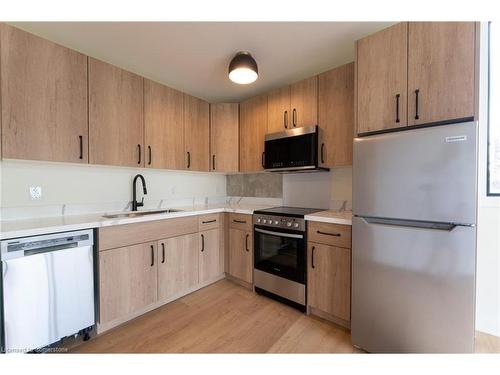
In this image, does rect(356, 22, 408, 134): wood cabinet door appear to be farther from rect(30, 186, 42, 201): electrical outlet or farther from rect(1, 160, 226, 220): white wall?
rect(30, 186, 42, 201): electrical outlet

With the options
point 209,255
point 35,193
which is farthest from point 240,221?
point 35,193

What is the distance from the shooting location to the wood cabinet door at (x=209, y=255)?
2389 mm

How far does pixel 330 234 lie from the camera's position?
1790mm

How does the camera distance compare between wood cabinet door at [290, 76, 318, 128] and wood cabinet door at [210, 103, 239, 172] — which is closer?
wood cabinet door at [290, 76, 318, 128]

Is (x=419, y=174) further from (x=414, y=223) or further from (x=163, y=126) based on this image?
(x=163, y=126)

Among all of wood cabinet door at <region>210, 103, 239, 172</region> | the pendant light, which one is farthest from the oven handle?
the pendant light

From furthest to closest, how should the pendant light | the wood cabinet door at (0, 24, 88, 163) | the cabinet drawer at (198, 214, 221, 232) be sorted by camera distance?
the cabinet drawer at (198, 214, 221, 232), the pendant light, the wood cabinet door at (0, 24, 88, 163)

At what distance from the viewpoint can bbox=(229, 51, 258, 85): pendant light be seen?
165cm

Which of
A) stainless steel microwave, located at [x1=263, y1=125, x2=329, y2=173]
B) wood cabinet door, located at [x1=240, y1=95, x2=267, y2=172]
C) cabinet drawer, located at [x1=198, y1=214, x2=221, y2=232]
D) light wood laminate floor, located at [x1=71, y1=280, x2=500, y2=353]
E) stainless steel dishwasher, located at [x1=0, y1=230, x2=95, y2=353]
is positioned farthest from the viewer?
wood cabinet door, located at [x1=240, y1=95, x2=267, y2=172]

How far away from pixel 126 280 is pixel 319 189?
211 centimetres

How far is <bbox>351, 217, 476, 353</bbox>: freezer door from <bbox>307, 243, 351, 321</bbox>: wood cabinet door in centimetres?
17

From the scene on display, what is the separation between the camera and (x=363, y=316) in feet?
4.92

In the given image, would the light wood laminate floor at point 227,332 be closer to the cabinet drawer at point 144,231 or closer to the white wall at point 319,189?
the cabinet drawer at point 144,231
